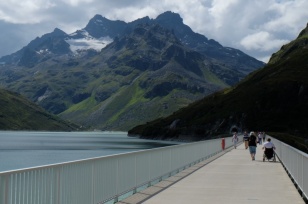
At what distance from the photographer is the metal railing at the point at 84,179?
30.0ft

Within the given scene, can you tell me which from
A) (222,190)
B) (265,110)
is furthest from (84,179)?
(265,110)

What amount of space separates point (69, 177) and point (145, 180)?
7.87 m

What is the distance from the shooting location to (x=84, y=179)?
1251cm

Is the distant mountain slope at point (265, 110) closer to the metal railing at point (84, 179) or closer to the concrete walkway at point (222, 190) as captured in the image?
the concrete walkway at point (222, 190)

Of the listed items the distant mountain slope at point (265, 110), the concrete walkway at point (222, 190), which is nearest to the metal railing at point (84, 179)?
the concrete walkway at point (222, 190)

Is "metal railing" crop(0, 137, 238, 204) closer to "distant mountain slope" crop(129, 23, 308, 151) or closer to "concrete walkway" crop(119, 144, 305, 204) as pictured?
"concrete walkway" crop(119, 144, 305, 204)

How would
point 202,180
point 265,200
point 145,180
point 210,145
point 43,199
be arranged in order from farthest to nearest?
1. point 210,145
2. point 202,180
3. point 145,180
4. point 265,200
5. point 43,199

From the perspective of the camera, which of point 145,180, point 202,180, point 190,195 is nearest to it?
point 190,195

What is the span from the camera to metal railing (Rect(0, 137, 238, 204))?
9.16m

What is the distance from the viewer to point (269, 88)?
175375 mm

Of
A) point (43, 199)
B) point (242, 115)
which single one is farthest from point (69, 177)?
point (242, 115)

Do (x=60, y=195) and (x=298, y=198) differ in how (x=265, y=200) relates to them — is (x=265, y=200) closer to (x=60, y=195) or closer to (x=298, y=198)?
(x=298, y=198)

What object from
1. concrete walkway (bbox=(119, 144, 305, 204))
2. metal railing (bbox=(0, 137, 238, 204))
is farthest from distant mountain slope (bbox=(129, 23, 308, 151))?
metal railing (bbox=(0, 137, 238, 204))

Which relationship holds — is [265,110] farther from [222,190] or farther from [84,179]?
[84,179]
